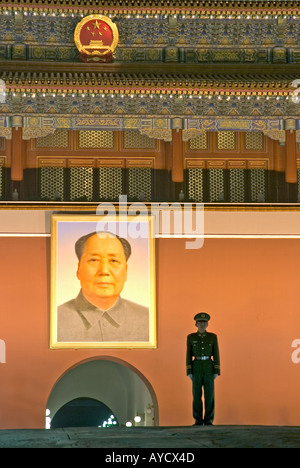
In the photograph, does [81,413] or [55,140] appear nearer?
[55,140]

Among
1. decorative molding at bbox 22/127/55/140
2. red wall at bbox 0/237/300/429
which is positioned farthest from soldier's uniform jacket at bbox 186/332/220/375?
decorative molding at bbox 22/127/55/140

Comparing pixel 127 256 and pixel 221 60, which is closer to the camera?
pixel 127 256

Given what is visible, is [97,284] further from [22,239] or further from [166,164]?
[166,164]

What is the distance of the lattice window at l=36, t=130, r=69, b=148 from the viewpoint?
597 inches

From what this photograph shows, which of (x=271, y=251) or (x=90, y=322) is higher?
(x=271, y=251)

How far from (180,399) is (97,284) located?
2.34 meters

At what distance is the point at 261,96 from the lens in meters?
15.1

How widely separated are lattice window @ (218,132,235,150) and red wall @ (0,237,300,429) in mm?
1782

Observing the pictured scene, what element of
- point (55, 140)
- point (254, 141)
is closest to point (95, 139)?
point (55, 140)

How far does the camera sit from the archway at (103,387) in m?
19.5

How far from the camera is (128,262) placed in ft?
48.3

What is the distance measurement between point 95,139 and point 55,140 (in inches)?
27.4

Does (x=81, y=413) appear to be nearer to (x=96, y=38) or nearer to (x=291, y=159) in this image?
(x=291, y=159)

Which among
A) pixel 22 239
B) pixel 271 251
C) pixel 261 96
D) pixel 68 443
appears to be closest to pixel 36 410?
pixel 22 239
